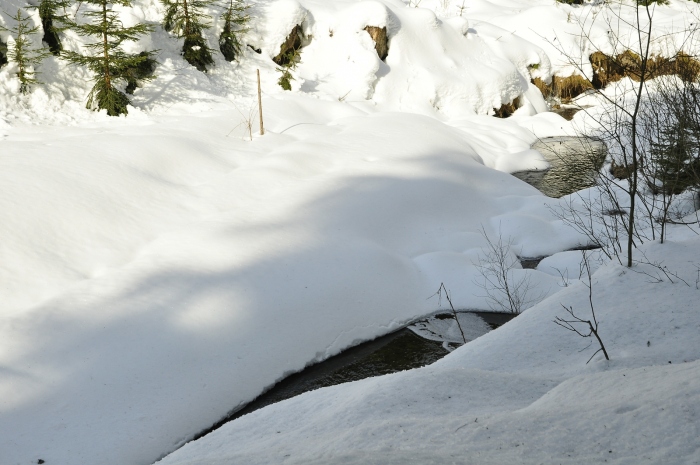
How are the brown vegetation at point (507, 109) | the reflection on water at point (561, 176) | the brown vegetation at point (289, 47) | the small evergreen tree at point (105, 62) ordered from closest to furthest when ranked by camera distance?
the small evergreen tree at point (105, 62), the reflection on water at point (561, 176), the brown vegetation at point (289, 47), the brown vegetation at point (507, 109)

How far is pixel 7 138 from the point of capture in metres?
9.99

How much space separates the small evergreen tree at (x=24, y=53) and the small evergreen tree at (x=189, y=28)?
12.1 feet

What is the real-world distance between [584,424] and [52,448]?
4.18m

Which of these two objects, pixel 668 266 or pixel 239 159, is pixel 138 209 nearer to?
pixel 239 159

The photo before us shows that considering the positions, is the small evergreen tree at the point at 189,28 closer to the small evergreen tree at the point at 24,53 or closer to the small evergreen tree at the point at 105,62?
the small evergreen tree at the point at 105,62

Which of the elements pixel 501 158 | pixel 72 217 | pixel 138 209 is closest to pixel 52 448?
pixel 72 217

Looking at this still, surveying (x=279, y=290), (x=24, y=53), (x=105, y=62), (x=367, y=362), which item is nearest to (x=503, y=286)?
(x=367, y=362)

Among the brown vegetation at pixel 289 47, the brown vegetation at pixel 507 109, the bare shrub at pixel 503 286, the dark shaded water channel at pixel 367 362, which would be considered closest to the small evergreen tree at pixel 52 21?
the brown vegetation at pixel 289 47

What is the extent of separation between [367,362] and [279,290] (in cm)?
135

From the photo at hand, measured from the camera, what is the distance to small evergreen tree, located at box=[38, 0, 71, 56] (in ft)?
41.4

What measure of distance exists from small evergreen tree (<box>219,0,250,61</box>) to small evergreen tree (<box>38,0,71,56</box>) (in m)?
4.17

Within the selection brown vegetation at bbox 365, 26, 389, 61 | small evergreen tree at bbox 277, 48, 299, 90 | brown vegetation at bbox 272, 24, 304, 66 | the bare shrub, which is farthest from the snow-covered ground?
brown vegetation at bbox 365, 26, 389, 61

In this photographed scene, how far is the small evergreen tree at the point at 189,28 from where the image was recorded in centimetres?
1518

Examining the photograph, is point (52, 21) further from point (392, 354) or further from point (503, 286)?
point (503, 286)
